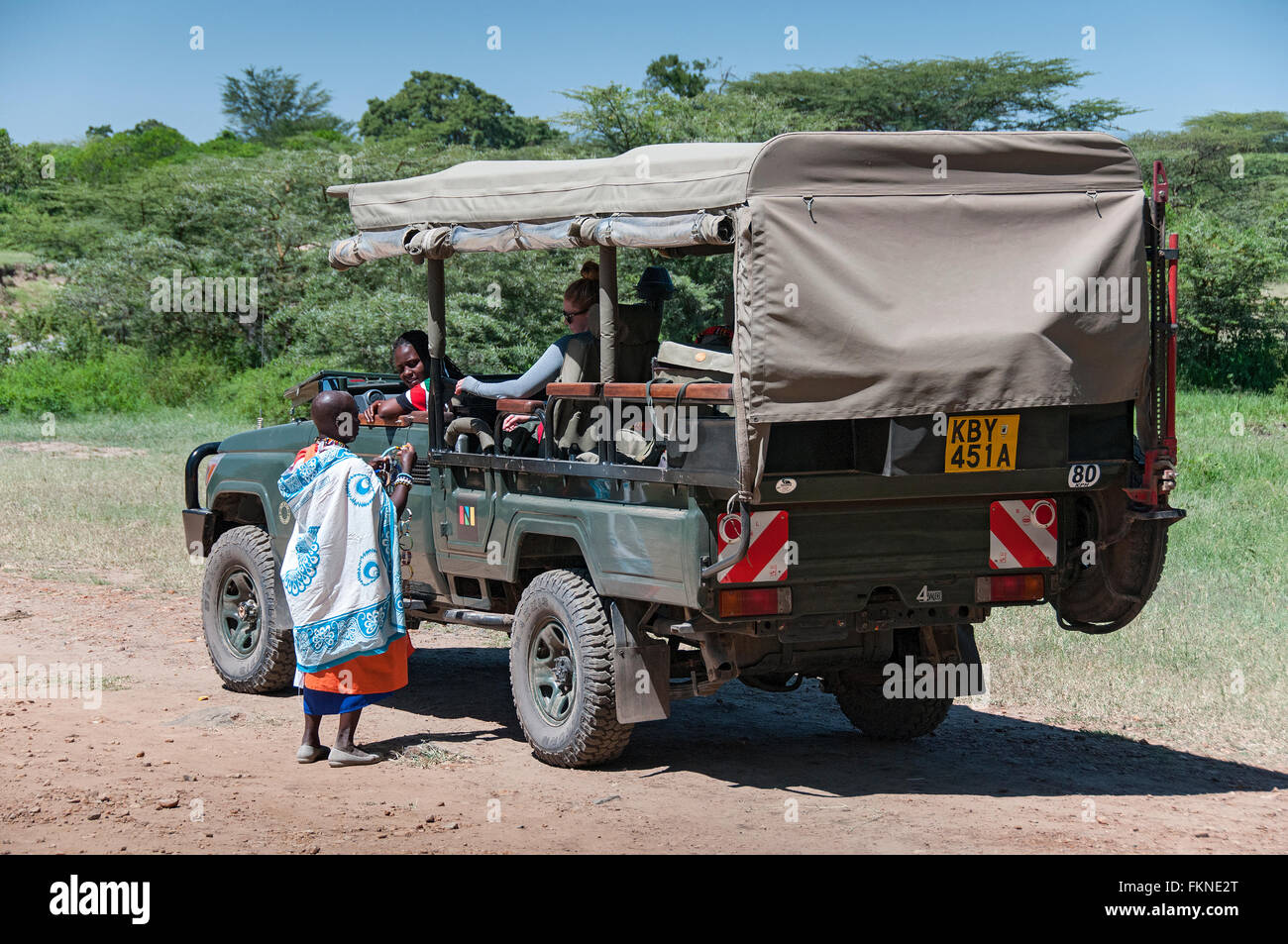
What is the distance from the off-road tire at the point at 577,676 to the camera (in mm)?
5906

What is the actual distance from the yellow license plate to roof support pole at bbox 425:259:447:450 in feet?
8.85

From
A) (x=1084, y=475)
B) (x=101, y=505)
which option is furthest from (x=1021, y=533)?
(x=101, y=505)

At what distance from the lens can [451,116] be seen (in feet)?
189

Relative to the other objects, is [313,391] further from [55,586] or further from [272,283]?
[272,283]

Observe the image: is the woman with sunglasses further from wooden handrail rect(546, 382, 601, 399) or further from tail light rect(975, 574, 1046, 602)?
tail light rect(975, 574, 1046, 602)

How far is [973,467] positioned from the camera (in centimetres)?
538

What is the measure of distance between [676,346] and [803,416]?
860 mm

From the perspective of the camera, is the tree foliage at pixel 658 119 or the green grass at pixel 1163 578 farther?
the tree foliage at pixel 658 119

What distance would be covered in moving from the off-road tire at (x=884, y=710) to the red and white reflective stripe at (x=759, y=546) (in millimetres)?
1526

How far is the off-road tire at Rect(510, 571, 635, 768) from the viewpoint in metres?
5.91

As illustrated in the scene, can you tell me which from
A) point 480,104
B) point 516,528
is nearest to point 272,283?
point 516,528

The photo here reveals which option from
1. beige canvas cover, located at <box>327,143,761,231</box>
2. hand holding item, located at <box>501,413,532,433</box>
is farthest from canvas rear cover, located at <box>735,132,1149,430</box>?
hand holding item, located at <box>501,413,532,433</box>

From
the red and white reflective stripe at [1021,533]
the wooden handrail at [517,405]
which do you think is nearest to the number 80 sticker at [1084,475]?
the red and white reflective stripe at [1021,533]

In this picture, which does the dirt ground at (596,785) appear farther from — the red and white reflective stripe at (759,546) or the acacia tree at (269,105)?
the acacia tree at (269,105)
